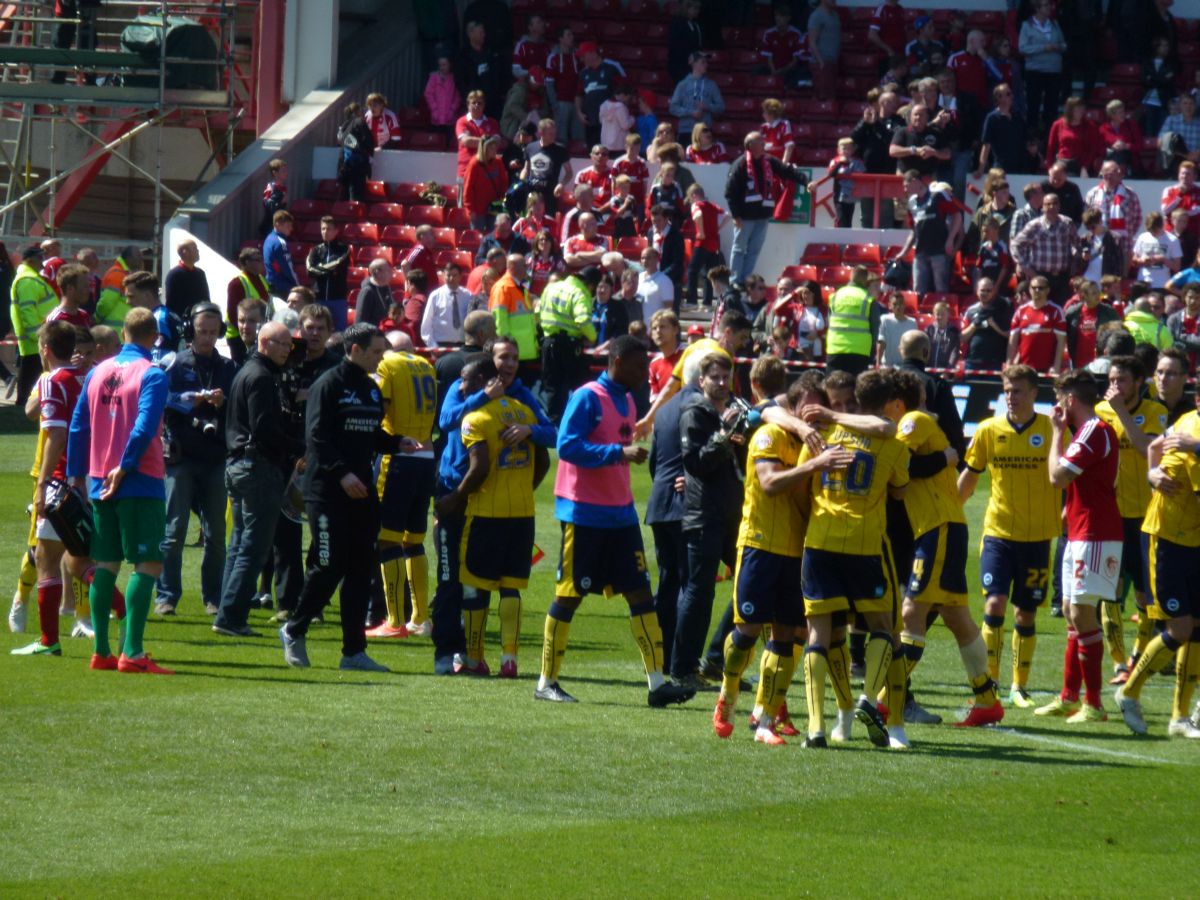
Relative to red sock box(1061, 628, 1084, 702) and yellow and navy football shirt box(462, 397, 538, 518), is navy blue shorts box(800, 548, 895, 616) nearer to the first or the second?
red sock box(1061, 628, 1084, 702)

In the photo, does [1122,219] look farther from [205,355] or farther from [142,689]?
[142,689]

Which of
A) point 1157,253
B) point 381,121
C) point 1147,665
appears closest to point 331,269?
→ point 381,121

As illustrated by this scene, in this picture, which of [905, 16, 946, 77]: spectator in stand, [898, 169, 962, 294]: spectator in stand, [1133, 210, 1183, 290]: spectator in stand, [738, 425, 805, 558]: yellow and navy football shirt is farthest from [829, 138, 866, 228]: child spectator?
[738, 425, 805, 558]: yellow and navy football shirt

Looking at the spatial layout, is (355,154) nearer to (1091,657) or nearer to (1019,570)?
(1019,570)

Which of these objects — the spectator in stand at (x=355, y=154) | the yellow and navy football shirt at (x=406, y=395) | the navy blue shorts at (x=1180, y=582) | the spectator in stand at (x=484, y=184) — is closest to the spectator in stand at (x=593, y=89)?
the spectator in stand at (x=484, y=184)

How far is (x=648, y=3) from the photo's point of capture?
30875 millimetres

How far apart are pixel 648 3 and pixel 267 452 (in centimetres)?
2060

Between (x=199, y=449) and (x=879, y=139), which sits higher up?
(x=879, y=139)

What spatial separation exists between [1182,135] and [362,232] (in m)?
11.0

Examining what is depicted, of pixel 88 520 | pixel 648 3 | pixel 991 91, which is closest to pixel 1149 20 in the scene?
pixel 991 91

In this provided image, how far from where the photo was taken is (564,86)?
28.1m

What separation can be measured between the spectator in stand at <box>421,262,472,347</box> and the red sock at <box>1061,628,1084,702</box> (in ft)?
39.8

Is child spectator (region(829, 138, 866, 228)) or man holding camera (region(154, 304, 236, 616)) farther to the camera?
child spectator (region(829, 138, 866, 228))

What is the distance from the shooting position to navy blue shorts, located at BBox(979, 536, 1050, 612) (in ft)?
34.9
